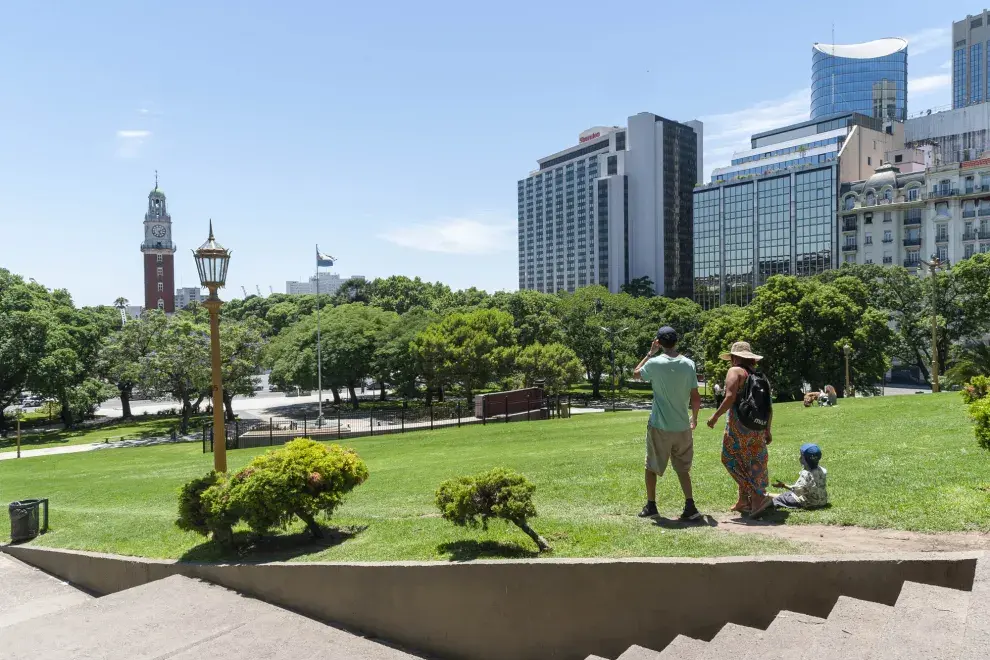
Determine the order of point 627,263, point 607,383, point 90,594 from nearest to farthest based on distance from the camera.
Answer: point 90,594 < point 607,383 < point 627,263

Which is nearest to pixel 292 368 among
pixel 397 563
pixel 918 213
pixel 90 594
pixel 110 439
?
pixel 110 439

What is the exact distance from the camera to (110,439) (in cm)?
3759

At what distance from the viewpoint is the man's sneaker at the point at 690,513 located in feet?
23.1

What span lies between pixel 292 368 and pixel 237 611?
1623 inches

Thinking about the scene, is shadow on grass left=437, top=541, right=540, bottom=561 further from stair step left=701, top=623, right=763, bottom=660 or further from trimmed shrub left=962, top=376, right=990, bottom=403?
trimmed shrub left=962, top=376, right=990, bottom=403

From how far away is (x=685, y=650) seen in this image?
4754 mm

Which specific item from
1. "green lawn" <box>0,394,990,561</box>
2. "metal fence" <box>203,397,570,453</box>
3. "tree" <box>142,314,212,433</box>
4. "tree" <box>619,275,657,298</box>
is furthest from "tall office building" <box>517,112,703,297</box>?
"green lawn" <box>0,394,990,561</box>

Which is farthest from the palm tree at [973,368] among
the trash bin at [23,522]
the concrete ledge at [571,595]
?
the trash bin at [23,522]

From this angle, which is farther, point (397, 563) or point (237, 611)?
point (237, 611)

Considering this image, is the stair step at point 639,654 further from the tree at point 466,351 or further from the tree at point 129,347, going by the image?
the tree at point 129,347

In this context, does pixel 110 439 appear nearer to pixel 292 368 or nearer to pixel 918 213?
pixel 292 368

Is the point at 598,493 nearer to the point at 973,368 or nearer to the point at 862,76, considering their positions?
the point at 973,368

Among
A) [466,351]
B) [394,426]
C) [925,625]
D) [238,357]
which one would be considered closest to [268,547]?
[925,625]

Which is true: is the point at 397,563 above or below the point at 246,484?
below
